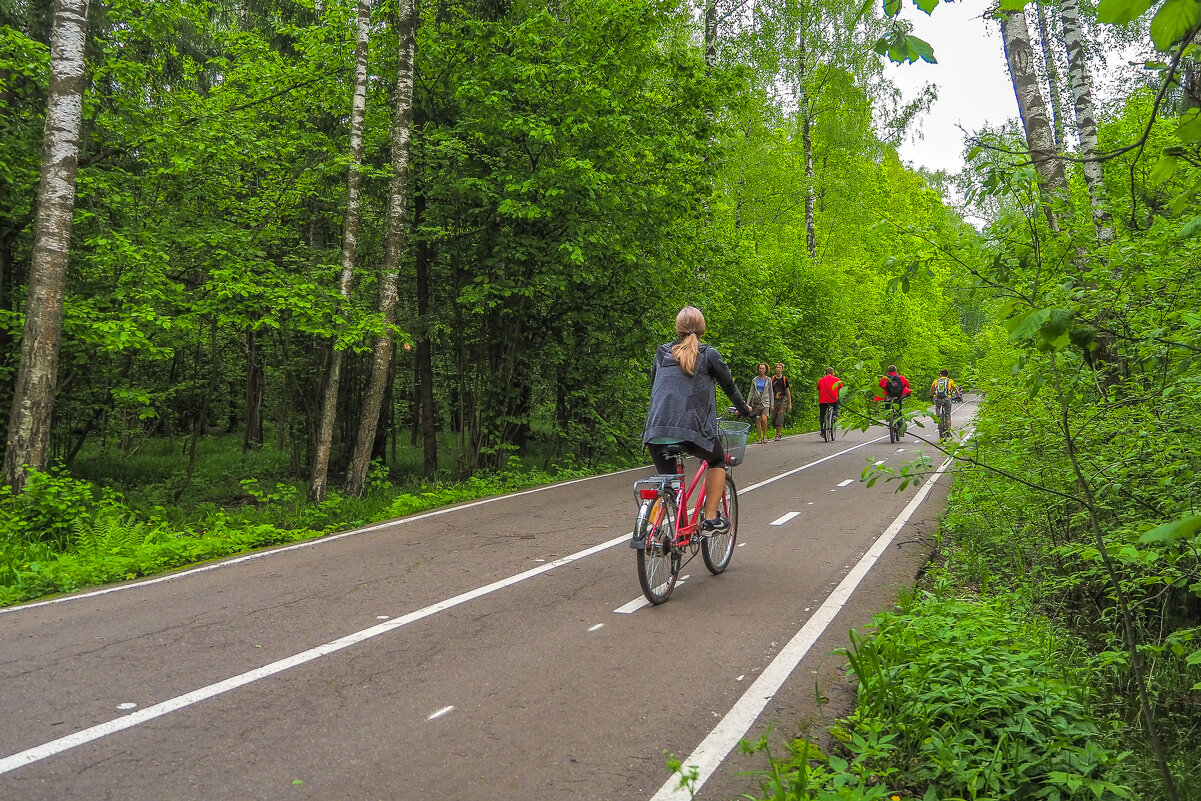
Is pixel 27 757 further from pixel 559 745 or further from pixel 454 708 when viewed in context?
pixel 559 745

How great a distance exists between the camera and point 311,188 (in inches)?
579

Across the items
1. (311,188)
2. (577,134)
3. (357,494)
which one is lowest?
(357,494)

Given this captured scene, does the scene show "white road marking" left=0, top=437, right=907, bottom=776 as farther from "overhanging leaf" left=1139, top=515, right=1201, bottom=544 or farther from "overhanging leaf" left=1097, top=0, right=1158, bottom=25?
"overhanging leaf" left=1097, top=0, right=1158, bottom=25

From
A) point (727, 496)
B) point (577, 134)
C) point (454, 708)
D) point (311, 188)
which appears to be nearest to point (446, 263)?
point (311, 188)

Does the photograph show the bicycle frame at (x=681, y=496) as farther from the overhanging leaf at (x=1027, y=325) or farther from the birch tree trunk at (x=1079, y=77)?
the birch tree trunk at (x=1079, y=77)

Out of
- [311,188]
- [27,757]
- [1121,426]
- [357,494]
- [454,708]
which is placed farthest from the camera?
[311,188]

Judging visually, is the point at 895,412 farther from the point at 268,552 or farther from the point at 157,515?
the point at 157,515

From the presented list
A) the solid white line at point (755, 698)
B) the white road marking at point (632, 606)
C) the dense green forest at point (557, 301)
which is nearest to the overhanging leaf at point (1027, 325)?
the dense green forest at point (557, 301)

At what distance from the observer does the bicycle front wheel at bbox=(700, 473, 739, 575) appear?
6.95 m

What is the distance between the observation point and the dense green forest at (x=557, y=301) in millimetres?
3762

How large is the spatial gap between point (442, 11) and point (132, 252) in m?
9.31

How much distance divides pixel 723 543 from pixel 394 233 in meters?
8.88

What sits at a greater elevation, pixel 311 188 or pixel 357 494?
pixel 311 188

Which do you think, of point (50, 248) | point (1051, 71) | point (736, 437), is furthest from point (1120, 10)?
point (1051, 71)
